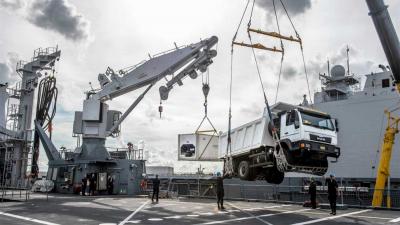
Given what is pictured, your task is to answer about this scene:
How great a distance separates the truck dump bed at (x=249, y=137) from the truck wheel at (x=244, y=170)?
1.80 ft

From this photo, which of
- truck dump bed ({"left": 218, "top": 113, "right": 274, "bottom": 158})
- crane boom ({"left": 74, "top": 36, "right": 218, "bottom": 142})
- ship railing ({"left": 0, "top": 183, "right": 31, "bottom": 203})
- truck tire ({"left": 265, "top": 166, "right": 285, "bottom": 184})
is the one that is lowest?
ship railing ({"left": 0, "top": 183, "right": 31, "bottom": 203})

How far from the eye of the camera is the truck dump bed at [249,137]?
1722 centimetres

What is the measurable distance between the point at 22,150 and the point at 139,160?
13.9 metres

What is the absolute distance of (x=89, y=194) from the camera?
2777 centimetres

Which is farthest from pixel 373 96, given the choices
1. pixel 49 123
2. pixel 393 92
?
pixel 49 123

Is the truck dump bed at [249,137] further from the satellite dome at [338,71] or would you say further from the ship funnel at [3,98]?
the ship funnel at [3,98]

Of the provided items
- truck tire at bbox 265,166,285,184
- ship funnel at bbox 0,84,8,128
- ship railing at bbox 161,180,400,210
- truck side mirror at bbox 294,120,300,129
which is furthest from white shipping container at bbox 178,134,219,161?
ship funnel at bbox 0,84,8,128

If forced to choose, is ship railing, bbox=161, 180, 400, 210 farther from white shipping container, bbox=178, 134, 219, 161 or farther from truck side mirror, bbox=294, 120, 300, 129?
truck side mirror, bbox=294, 120, 300, 129

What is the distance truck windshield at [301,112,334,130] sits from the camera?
15.8 meters

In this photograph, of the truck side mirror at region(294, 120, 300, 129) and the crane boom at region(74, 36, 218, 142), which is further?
the crane boom at region(74, 36, 218, 142)

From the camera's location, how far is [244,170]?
18.4m

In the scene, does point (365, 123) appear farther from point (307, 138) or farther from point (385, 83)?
point (307, 138)

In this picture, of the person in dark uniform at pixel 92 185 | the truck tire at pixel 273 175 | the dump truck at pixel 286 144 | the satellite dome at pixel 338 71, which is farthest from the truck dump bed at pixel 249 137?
the satellite dome at pixel 338 71

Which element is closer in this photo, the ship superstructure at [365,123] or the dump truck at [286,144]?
the dump truck at [286,144]
